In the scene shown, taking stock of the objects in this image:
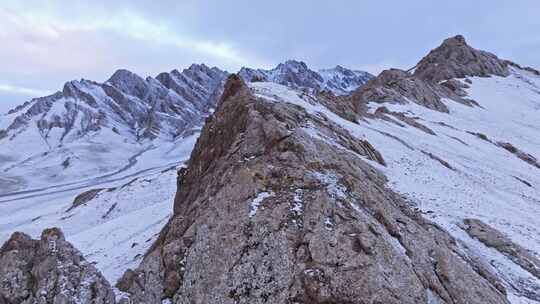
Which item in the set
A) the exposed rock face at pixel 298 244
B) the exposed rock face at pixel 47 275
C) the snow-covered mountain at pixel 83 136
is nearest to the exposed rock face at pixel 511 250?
the exposed rock face at pixel 298 244

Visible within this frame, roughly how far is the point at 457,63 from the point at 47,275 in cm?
9790

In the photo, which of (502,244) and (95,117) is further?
(95,117)

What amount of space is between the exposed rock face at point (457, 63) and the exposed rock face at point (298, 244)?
7983 centimetres

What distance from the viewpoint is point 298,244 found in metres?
11.3

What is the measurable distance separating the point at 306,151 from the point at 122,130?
175m

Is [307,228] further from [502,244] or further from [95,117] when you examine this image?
[95,117]

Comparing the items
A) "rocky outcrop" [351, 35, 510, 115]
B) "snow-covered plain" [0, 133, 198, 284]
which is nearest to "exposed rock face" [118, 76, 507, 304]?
"snow-covered plain" [0, 133, 198, 284]

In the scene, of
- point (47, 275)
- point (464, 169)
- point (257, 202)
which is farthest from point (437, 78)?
point (47, 275)

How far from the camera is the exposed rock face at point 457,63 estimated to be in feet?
292

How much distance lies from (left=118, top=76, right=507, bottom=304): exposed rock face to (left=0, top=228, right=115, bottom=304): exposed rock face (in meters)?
1.25

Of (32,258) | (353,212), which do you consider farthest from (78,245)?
(353,212)

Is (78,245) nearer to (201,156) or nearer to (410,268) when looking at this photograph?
(201,156)

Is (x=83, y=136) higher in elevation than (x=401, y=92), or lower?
lower

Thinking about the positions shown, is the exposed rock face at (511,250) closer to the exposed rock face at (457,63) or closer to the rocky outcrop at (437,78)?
the rocky outcrop at (437,78)
